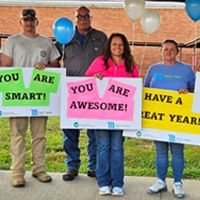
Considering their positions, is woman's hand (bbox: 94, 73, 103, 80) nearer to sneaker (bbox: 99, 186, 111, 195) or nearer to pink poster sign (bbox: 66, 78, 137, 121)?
pink poster sign (bbox: 66, 78, 137, 121)

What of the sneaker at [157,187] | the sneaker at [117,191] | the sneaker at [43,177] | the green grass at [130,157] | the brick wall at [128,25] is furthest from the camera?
the brick wall at [128,25]

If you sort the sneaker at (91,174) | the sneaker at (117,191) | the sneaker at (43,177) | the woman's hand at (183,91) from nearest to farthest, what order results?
the woman's hand at (183,91), the sneaker at (117,191), the sneaker at (43,177), the sneaker at (91,174)

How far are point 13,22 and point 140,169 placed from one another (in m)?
16.4

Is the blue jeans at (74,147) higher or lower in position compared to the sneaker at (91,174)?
higher

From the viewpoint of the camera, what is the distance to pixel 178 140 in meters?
4.55

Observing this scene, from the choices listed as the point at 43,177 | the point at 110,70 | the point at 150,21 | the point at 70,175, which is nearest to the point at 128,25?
the point at 150,21

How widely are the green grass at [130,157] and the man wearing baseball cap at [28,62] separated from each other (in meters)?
0.91

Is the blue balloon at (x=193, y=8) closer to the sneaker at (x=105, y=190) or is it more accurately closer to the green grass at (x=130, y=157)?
the green grass at (x=130, y=157)

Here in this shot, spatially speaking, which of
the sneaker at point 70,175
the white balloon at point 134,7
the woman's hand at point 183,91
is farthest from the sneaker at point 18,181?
the white balloon at point 134,7

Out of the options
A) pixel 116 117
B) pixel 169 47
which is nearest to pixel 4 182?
pixel 116 117

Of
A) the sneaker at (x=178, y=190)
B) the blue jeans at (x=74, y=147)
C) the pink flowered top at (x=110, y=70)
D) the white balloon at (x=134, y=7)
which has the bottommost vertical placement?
the sneaker at (x=178, y=190)

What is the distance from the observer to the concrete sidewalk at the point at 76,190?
4691mm

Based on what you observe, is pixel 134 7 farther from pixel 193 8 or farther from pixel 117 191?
pixel 117 191

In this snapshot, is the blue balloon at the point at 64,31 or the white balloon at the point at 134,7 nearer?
the blue balloon at the point at 64,31
